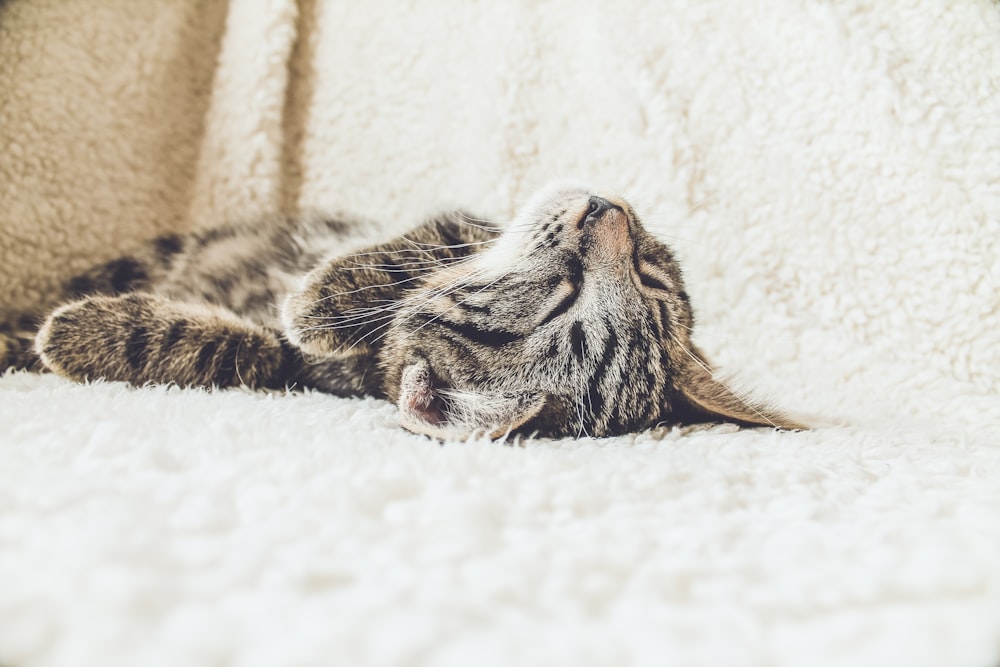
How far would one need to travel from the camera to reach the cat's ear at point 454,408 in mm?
776

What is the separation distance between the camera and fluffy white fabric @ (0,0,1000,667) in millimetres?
330

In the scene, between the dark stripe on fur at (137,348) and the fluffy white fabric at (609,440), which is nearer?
the fluffy white fabric at (609,440)

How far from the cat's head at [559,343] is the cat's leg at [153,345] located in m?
0.22

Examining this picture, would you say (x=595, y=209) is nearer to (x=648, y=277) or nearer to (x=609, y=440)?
(x=648, y=277)

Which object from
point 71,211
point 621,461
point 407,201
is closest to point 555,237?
point 621,461

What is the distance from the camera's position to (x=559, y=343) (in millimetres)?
903

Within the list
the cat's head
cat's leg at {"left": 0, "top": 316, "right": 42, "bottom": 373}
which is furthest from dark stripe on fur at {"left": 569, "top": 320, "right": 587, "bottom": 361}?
cat's leg at {"left": 0, "top": 316, "right": 42, "bottom": 373}

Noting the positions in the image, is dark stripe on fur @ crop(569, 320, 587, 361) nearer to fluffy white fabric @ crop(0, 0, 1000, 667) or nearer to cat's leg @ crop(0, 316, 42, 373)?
fluffy white fabric @ crop(0, 0, 1000, 667)

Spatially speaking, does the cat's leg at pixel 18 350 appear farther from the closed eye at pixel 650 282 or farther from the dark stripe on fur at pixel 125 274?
the closed eye at pixel 650 282

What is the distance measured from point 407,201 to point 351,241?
0.21 m

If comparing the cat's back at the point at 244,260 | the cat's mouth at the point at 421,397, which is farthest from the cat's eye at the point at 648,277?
the cat's back at the point at 244,260

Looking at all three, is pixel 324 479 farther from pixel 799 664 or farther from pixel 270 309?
pixel 270 309

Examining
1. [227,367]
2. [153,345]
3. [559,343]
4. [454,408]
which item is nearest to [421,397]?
[454,408]

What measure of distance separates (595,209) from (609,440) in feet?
1.23
